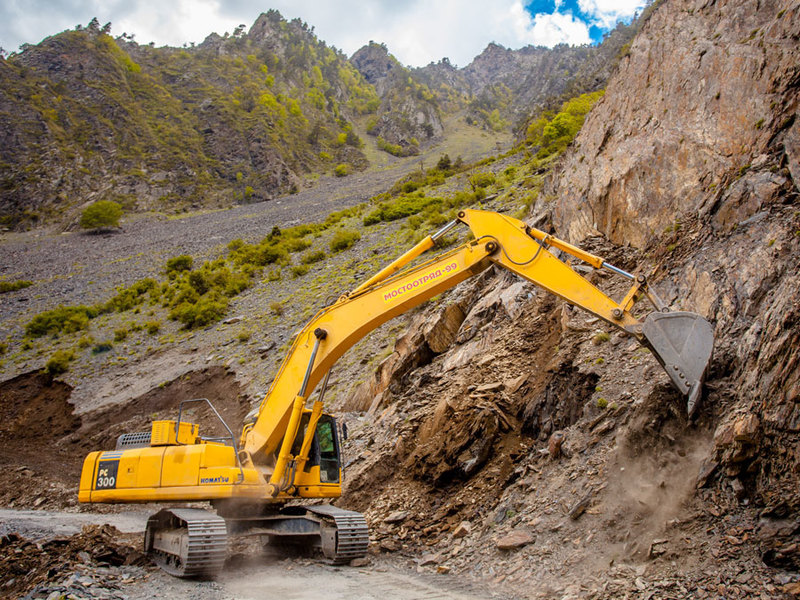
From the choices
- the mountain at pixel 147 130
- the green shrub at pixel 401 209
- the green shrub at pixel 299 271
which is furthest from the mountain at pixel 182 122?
the green shrub at pixel 299 271

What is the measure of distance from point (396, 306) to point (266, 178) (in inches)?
2745

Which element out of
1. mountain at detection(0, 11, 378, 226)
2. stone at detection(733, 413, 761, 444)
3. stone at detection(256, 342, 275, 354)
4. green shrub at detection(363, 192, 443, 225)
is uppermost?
mountain at detection(0, 11, 378, 226)

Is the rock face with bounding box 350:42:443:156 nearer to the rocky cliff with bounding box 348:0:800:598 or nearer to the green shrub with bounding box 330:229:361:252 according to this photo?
the green shrub with bounding box 330:229:361:252

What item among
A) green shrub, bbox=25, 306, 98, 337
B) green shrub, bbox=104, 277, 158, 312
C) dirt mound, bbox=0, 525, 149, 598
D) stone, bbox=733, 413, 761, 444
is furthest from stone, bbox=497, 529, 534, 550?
green shrub, bbox=104, 277, 158, 312

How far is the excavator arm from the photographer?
745cm

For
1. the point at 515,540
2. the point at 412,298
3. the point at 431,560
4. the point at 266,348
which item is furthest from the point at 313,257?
the point at 515,540

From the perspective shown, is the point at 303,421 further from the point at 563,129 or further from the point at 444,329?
A: the point at 563,129

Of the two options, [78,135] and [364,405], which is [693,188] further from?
[78,135]

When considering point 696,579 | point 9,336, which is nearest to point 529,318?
point 696,579

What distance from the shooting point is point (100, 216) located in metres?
54.8

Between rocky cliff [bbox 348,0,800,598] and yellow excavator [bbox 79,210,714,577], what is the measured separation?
1.54 m

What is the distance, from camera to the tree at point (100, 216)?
54.4m

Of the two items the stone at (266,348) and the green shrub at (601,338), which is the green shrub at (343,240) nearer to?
A: the stone at (266,348)

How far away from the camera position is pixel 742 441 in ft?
18.4
